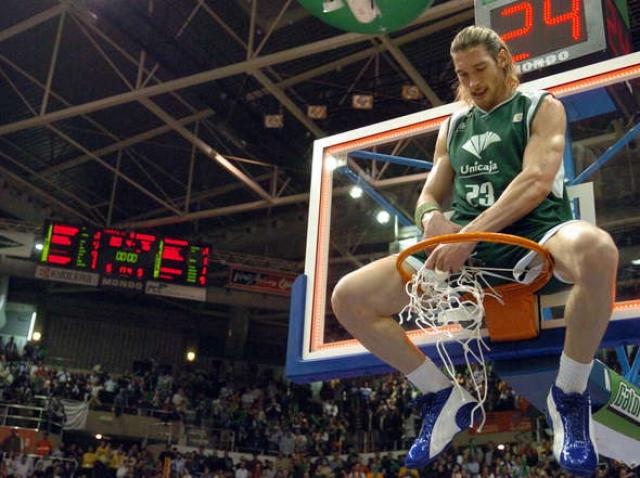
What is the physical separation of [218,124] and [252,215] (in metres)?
7.36

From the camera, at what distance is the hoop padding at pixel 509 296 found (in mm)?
2633

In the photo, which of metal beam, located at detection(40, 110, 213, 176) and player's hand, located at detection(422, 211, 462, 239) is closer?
player's hand, located at detection(422, 211, 462, 239)

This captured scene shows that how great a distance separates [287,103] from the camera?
15.0 m

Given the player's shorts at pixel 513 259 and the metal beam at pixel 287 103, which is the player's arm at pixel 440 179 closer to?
the player's shorts at pixel 513 259

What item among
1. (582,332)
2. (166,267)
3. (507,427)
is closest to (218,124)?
(166,267)

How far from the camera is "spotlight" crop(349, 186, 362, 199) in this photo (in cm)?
499

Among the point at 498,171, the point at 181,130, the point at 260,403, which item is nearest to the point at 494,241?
the point at 498,171

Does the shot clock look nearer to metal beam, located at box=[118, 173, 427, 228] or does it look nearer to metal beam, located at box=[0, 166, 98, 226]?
metal beam, located at box=[118, 173, 427, 228]

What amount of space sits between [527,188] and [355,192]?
236 cm

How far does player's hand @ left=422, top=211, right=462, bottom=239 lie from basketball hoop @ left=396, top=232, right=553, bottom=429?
0.07m

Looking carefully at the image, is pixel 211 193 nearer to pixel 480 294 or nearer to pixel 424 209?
pixel 424 209

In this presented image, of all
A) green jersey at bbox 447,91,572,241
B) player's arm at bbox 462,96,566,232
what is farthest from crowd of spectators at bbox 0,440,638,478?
player's arm at bbox 462,96,566,232

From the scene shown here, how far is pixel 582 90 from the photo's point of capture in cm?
409

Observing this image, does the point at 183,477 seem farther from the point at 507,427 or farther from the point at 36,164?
the point at 36,164
